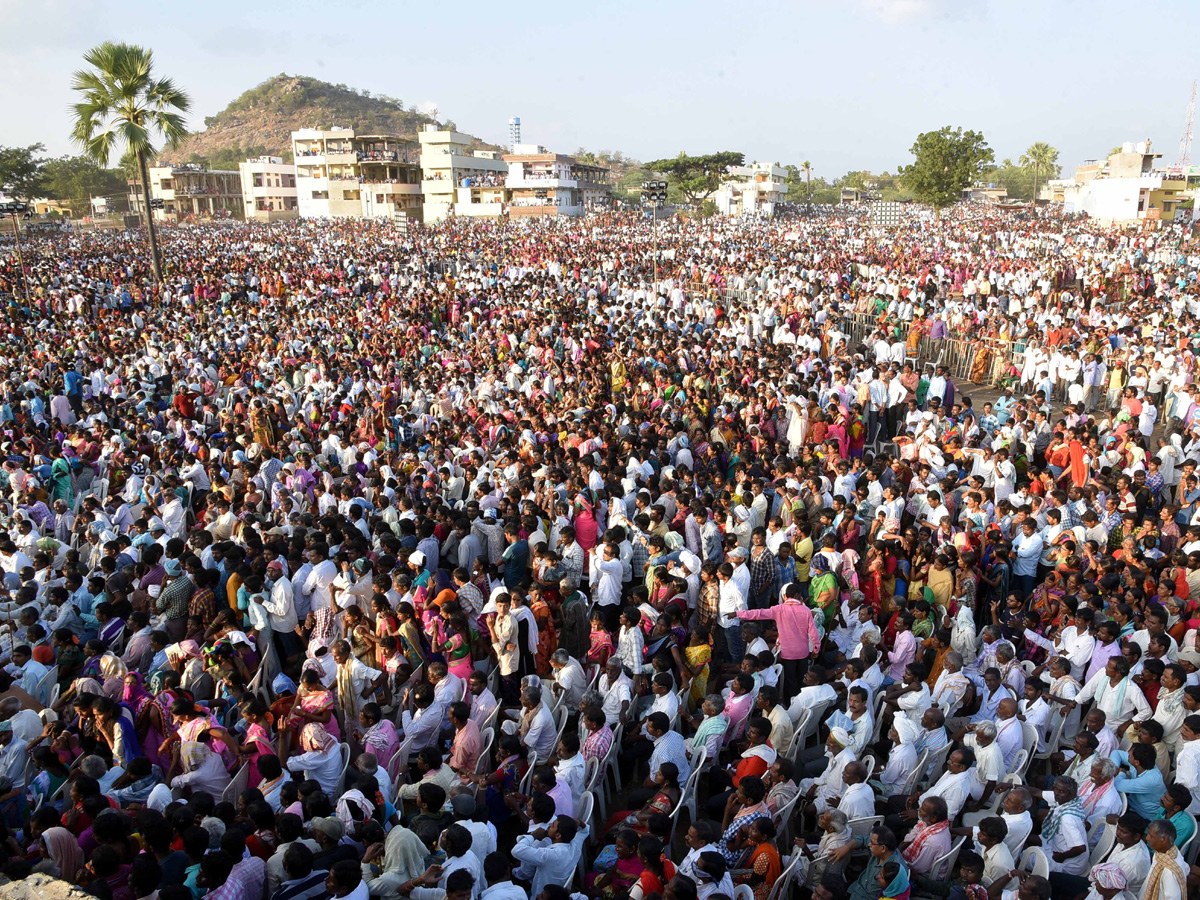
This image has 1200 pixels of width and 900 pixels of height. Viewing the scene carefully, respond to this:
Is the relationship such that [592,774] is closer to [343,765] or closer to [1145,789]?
[343,765]

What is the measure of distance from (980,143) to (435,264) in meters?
34.4

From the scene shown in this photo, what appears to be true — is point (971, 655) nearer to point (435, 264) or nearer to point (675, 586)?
point (675, 586)

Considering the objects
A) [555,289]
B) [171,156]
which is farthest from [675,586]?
[171,156]

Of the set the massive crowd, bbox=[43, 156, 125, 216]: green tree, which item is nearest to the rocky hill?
bbox=[43, 156, 125, 216]: green tree

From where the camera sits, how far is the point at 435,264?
25.8m

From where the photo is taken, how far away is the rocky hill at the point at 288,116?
432ft

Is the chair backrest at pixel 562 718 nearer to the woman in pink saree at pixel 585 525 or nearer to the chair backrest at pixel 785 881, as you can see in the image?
the chair backrest at pixel 785 881

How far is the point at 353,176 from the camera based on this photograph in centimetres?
5541

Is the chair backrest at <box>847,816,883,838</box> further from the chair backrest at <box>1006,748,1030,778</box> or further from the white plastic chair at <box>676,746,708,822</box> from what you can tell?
the chair backrest at <box>1006,748,1030,778</box>

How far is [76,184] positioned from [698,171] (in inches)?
1847

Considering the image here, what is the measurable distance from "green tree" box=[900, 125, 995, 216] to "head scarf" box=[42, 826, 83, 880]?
164ft

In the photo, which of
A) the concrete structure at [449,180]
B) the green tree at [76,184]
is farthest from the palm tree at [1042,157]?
the green tree at [76,184]

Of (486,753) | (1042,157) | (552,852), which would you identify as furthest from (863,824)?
(1042,157)

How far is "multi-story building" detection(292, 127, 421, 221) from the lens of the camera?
2142 inches
